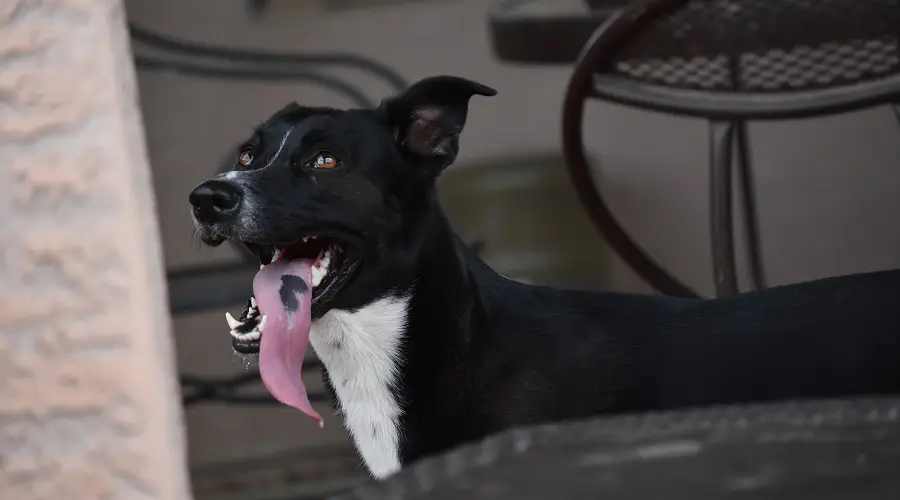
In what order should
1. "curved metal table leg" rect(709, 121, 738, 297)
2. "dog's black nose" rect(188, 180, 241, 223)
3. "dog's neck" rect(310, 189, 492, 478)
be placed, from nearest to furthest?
1. "dog's black nose" rect(188, 180, 241, 223)
2. "dog's neck" rect(310, 189, 492, 478)
3. "curved metal table leg" rect(709, 121, 738, 297)

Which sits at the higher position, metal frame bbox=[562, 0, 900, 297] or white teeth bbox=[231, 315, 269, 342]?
metal frame bbox=[562, 0, 900, 297]

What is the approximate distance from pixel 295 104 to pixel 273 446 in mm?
523

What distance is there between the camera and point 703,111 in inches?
46.9

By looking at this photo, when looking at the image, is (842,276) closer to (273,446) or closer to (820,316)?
(820,316)

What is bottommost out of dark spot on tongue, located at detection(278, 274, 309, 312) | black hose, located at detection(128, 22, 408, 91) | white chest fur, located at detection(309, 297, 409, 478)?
A: white chest fur, located at detection(309, 297, 409, 478)

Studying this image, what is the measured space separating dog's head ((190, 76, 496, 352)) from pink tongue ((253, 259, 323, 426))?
2 cm

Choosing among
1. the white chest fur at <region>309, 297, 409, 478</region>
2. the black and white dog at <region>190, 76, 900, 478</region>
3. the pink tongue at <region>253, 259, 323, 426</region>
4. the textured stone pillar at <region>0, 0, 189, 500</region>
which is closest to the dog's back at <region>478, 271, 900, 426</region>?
the black and white dog at <region>190, 76, 900, 478</region>

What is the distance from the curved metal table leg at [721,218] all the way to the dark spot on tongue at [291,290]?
57cm

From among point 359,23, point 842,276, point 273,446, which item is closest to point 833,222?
point 842,276

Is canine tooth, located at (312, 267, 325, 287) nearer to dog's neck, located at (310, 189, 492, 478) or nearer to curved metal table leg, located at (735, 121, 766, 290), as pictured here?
dog's neck, located at (310, 189, 492, 478)

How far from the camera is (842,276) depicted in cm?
116

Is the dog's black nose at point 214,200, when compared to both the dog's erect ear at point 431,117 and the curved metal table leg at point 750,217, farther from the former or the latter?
the curved metal table leg at point 750,217

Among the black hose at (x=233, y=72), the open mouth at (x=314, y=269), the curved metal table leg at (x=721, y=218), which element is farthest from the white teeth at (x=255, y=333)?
the curved metal table leg at (x=721, y=218)

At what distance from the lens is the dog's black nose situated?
0.97m
